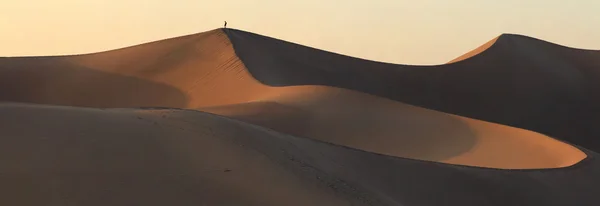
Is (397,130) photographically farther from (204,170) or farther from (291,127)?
(204,170)

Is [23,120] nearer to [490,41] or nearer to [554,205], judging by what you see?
[554,205]

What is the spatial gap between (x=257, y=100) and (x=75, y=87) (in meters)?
8.19

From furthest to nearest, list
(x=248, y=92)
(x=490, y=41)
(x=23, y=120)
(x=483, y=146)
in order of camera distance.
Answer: (x=490, y=41) → (x=248, y=92) → (x=483, y=146) → (x=23, y=120)

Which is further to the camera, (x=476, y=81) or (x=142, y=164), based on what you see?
(x=476, y=81)

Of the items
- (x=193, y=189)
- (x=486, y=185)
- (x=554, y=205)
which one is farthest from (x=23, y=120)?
(x=554, y=205)

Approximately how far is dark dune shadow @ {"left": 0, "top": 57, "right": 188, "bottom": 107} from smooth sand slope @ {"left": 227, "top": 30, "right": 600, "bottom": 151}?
299 centimetres

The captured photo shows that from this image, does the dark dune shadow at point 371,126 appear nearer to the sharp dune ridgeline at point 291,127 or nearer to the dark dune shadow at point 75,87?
the sharp dune ridgeline at point 291,127

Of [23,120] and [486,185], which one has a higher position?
[23,120]

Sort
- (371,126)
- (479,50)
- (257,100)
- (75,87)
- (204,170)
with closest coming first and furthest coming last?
(204,170) < (371,126) < (257,100) < (75,87) < (479,50)

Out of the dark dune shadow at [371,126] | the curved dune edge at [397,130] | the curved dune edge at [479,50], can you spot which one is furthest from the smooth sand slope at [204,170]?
the curved dune edge at [479,50]

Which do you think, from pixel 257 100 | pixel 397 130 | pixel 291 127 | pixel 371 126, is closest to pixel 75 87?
pixel 257 100

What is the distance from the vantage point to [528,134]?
1395cm

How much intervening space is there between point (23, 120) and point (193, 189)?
6.95 feet

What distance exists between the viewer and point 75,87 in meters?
23.5
